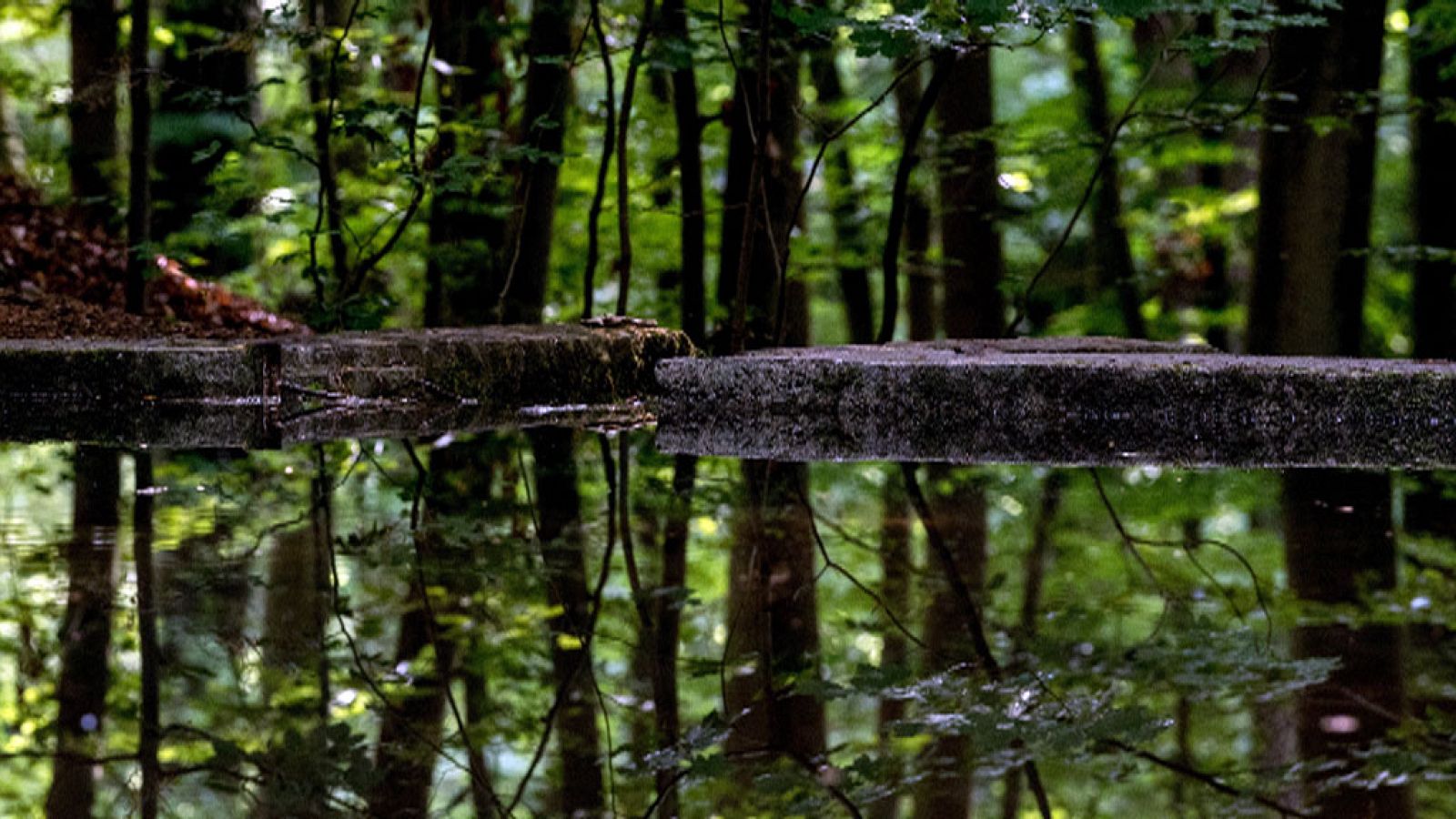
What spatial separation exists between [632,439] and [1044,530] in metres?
1.97

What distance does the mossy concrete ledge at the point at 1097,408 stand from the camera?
4.98 metres

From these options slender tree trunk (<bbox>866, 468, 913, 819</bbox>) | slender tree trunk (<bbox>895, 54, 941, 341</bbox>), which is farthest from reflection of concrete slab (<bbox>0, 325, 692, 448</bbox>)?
slender tree trunk (<bbox>895, 54, 941, 341</bbox>)

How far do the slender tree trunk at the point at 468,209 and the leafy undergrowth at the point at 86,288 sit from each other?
96 centimetres

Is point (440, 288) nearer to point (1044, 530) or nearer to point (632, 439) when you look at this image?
point (632, 439)

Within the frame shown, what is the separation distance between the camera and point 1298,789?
173 centimetres

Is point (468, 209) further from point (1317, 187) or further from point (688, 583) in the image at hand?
point (688, 583)

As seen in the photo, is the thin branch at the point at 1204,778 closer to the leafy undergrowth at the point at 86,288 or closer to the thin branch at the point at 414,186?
the thin branch at the point at 414,186

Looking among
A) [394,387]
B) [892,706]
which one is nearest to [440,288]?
[394,387]

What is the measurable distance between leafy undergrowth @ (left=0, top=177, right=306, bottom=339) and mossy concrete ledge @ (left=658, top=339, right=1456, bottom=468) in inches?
102

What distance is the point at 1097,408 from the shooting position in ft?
16.9

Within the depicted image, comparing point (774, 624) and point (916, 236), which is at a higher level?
point (916, 236)

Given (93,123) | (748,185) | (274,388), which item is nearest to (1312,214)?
(748,185)

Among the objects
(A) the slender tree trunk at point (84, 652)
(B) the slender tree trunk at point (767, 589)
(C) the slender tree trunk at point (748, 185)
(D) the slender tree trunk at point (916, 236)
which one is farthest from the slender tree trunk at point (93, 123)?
(A) the slender tree trunk at point (84, 652)

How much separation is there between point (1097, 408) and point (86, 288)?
5203mm
